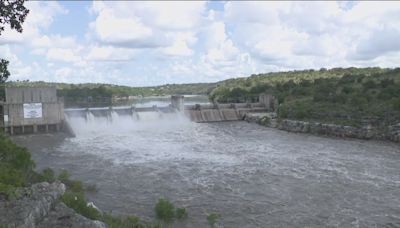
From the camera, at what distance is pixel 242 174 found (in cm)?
2073

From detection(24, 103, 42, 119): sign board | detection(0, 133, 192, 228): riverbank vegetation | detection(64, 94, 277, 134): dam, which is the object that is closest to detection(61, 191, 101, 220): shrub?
detection(0, 133, 192, 228): riverbank vegetation

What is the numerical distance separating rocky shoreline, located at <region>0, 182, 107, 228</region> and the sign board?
30.0m

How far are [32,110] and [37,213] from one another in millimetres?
31457

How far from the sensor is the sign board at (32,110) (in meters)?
37.2

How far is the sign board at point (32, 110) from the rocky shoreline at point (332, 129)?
22.8 metres

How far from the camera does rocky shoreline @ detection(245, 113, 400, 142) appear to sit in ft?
108

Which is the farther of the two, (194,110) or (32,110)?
(194,110)

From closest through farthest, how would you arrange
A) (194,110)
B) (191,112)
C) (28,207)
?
(28,207)
(191,112)
(194,110)

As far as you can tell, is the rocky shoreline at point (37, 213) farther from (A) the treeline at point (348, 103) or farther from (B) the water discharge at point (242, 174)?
(A) the treeline at point (348, 103)

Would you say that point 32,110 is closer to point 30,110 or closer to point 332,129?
point 30,110

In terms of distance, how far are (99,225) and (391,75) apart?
56.5 m

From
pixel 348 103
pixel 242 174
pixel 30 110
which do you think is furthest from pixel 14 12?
pixel 348 103

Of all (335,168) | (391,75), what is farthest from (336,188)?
(391,75)

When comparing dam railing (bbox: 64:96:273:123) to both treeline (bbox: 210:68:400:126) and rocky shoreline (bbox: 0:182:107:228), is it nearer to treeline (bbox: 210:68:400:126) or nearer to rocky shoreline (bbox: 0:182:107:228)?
treeline (bbox: 210:68:400:126)
